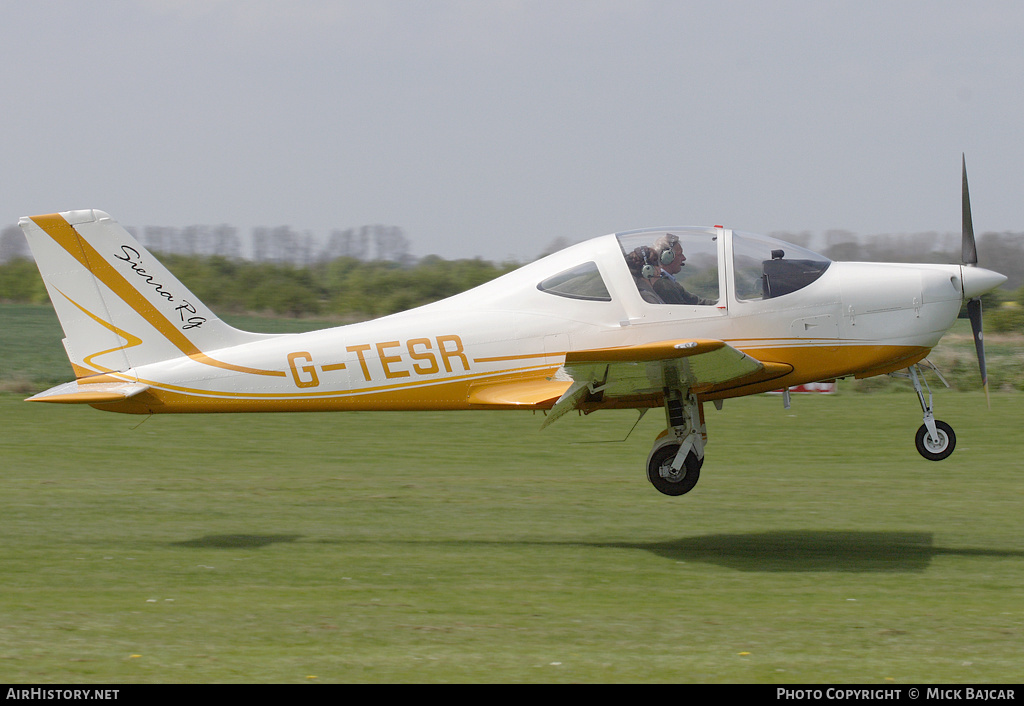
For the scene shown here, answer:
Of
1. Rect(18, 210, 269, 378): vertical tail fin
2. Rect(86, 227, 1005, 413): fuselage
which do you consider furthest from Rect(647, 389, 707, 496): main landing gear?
Rect(18, 210, 269, 378): vertical tail fin

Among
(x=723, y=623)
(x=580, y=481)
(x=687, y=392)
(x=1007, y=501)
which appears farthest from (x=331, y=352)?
(x=1007, y=501)

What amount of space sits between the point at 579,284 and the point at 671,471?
1853 mm

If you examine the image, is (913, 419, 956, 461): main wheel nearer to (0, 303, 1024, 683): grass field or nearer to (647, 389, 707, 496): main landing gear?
(0, 303, 1024, 683): grass field

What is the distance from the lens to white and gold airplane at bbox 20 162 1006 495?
915 centimetres

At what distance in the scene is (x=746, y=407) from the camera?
74.5 feet

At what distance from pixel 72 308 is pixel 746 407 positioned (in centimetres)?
1602

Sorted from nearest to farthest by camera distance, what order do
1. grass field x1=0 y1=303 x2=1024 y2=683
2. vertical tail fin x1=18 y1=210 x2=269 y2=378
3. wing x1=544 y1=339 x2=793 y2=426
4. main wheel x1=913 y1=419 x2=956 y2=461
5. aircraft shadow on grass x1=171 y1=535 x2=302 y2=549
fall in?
grass field x1=0 y1=303 x2=1024 y2=683 < wing x1=544 y1=339 x2=793 y2=426 < vertical tail fin x1=18 y1=210 x2=269 y2=378 < main wheel x1=913 y1=419 x2=956 y2=461 < aircraft shadow on grass x1=171 y1=535 x2=302 y2=549

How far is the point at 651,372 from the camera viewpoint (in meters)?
8.69

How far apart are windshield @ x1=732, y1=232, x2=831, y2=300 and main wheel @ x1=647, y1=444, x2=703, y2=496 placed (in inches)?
58.7

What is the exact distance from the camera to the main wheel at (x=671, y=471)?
30.5ft

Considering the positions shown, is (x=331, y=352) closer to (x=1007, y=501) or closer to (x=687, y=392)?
(x=687, y=392)

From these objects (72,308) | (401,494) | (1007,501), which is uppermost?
(72,308)

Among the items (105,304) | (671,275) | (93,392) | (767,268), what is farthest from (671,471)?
(105,304)

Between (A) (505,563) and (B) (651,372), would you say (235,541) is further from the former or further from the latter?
(B) (651,372)
